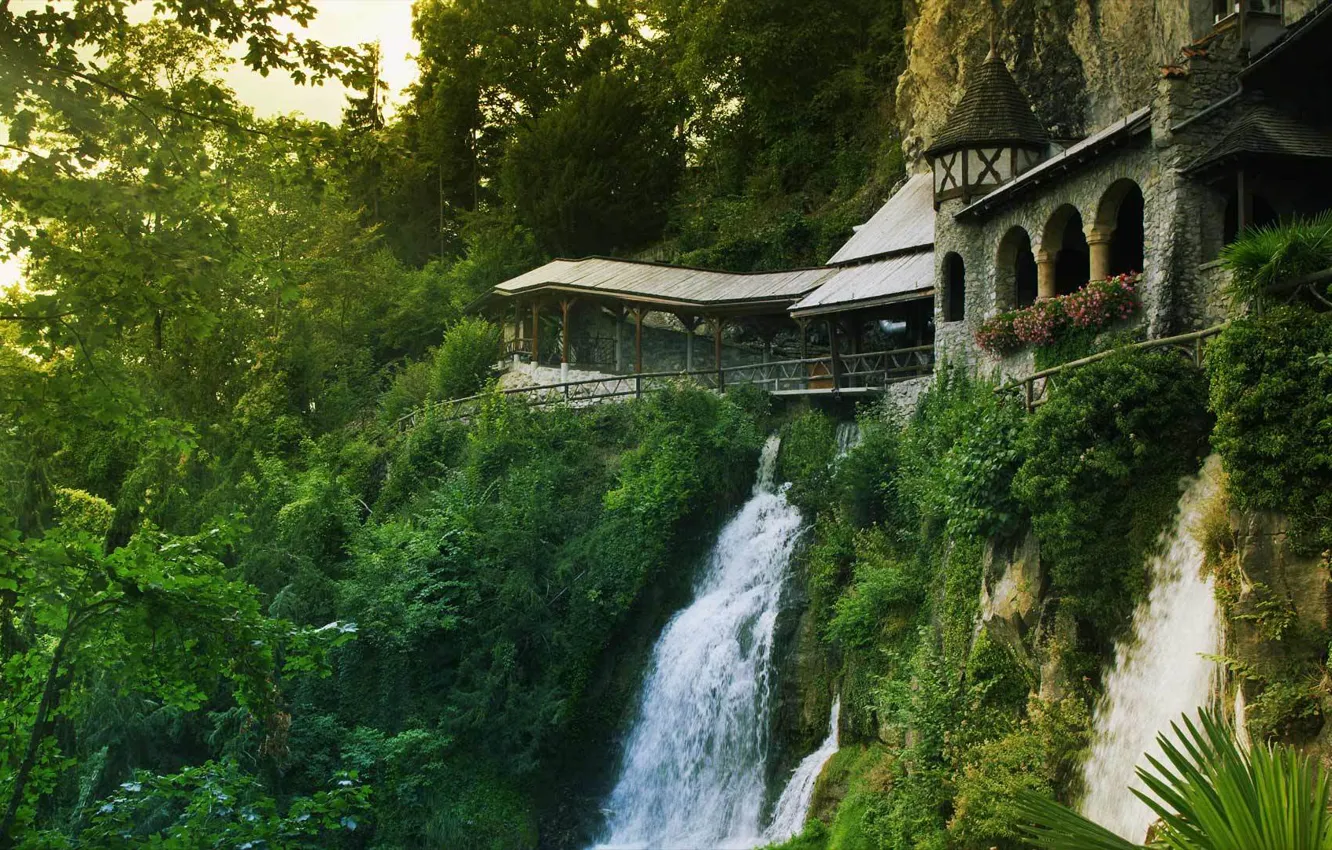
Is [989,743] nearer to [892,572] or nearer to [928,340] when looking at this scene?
[892,572]

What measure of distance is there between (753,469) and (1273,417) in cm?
1498

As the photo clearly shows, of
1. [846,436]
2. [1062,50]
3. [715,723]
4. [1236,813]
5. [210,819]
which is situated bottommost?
[715,723]

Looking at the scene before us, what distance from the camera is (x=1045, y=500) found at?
15.0 m

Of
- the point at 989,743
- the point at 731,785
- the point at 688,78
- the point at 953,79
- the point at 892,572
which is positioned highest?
the point at 688,78

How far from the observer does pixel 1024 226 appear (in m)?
21.2

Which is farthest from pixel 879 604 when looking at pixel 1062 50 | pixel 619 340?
pixel 619 340

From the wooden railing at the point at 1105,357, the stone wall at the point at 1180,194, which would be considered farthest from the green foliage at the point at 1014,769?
the stone wall at the point at 1180,194

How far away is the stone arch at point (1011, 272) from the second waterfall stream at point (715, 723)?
5.45 metres

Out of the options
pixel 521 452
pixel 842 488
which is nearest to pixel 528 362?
pixel 521 452

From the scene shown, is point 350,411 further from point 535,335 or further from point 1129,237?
point 1129,237

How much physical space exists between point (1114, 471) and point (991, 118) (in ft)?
39.2

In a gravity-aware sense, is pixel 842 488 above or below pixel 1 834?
above

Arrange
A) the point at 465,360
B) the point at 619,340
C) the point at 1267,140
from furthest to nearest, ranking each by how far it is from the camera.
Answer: the point at 465,360, the point at 619,340, the point at 1267,140

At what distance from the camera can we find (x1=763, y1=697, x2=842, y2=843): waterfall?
18438 millimetres
